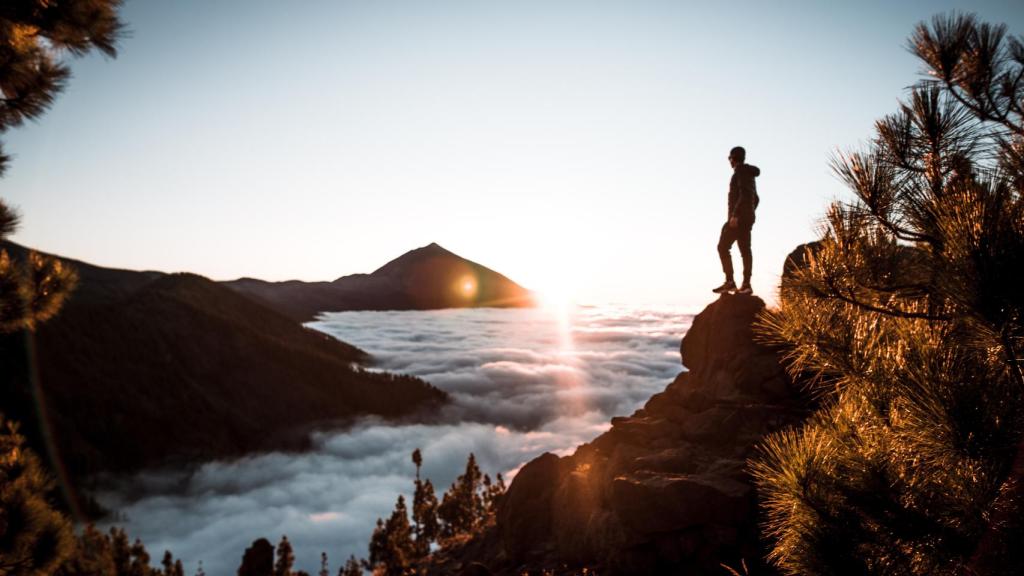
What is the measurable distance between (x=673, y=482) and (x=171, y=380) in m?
175

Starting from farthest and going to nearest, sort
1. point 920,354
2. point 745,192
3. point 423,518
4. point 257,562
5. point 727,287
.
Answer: point 423,518, point 257,562, point 727,287, point 745,192, point 920,354

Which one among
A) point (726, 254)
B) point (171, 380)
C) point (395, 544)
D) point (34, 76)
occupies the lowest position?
point (171, 380)

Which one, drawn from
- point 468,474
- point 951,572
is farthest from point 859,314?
point 468,474

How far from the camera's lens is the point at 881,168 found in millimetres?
4227

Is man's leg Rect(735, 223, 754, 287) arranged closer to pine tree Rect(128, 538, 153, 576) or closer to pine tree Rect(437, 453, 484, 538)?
pine tree Rect(128, 538, 153, 576)

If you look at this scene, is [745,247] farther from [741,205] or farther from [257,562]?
[257,562]

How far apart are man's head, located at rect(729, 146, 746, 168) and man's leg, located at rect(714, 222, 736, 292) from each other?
1566 millimetres

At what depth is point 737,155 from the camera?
1178 cm

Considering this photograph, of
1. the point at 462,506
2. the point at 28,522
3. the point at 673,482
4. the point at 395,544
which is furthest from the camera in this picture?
the point at 462,506

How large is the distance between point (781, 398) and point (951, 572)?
7.77 metres

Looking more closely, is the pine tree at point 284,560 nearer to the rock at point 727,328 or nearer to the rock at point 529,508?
the rock at point 529,508

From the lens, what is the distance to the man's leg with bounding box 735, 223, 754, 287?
1207 centimetres

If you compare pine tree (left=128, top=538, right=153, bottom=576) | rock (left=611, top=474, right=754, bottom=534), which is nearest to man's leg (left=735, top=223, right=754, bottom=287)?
rock (left=611, top=474, right=754, bottom=534)

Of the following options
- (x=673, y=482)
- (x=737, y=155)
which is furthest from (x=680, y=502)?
(x=737, y=155)
